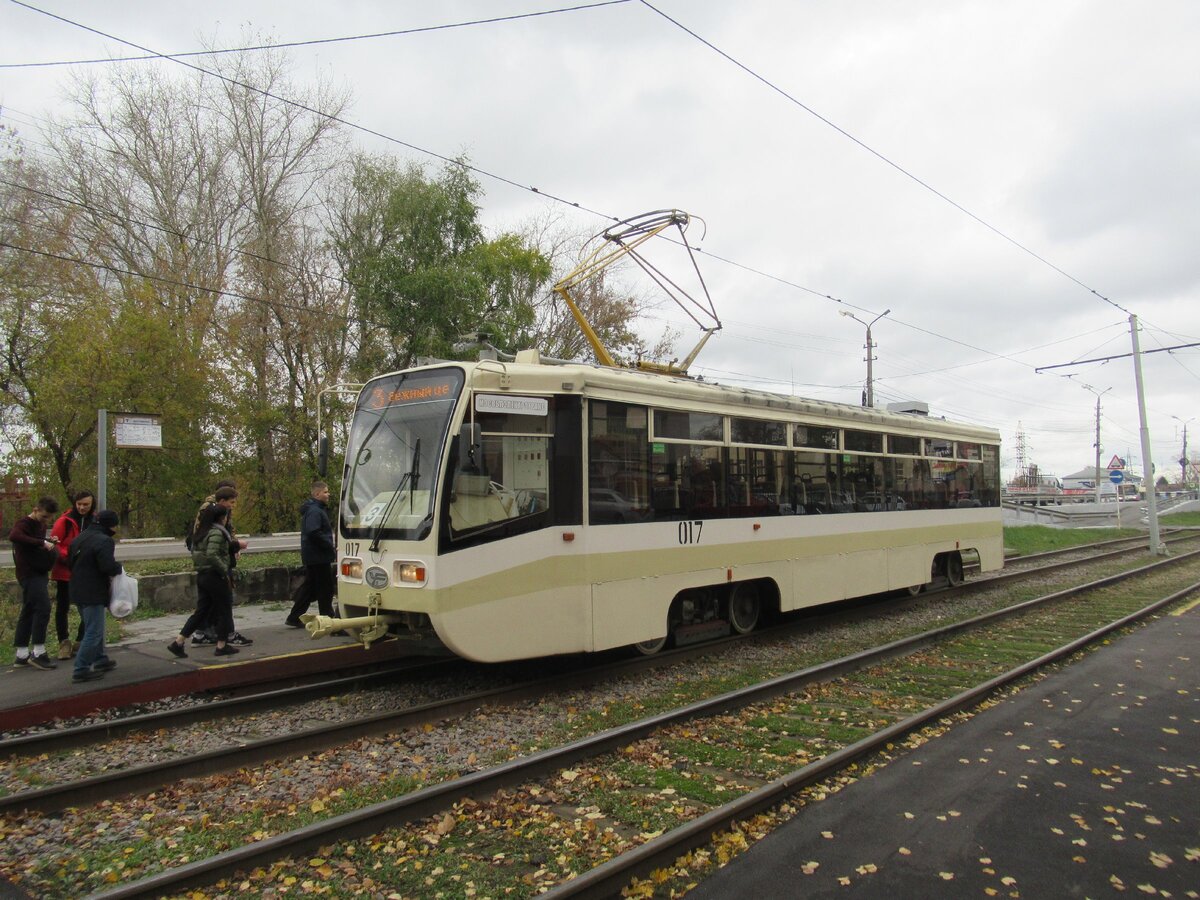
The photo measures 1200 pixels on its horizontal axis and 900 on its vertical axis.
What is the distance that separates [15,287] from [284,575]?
43.8ft

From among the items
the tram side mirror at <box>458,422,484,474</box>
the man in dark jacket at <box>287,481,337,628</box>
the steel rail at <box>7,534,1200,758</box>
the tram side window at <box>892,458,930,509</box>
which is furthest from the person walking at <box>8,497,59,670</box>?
the tram side window at <box>892,458,930,509</box>

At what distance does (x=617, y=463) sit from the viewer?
794 cm

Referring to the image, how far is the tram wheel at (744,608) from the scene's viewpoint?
33.1ft

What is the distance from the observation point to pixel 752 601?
411 inches

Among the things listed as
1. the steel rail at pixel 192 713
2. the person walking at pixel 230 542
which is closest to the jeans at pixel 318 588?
the person walking at pixel 230 542

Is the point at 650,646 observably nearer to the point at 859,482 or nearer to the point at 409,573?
the point at 409,573

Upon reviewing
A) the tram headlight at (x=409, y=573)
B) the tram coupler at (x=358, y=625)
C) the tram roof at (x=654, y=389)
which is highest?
the tram roof at (x=654, y=389)

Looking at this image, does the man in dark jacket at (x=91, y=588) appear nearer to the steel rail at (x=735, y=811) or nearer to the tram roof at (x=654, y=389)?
the tram roof at (x=654, y=389)

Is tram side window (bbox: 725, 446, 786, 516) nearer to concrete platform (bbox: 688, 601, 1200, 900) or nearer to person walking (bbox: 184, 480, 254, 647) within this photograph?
concrete platform (bbox: 688, 601, 1200, 900)

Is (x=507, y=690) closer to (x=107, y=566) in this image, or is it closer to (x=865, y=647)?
(x=107, y=566)

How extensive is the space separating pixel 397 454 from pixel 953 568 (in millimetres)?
11616

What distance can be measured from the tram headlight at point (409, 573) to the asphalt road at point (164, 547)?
1043 cm

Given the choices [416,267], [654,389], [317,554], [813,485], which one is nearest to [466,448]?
[654,389]

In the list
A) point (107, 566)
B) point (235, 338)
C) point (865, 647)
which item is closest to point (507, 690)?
point (107, 566)
